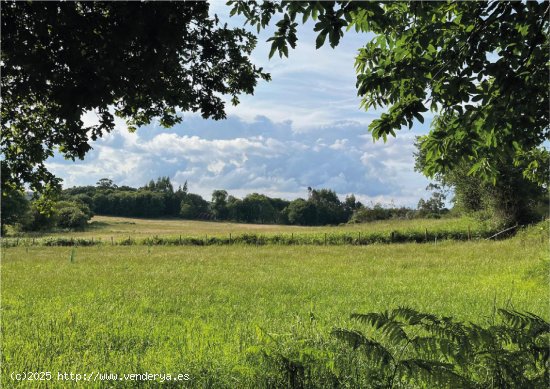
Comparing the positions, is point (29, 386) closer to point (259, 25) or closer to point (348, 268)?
point (259, 25)

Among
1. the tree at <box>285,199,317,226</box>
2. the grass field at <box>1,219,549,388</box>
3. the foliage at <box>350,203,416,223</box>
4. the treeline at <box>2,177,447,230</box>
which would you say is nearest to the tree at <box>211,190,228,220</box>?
the treeline at <box>2,177,447,230</box>

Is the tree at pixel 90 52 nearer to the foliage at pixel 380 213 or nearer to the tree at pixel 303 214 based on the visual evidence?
the foliage at pixel 380 213

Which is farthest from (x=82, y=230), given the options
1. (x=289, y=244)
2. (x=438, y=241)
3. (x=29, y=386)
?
(x=29, y=386)

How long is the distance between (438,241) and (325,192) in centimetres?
11723

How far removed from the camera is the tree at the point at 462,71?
4.86 meters

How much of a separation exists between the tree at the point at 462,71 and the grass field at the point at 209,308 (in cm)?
265

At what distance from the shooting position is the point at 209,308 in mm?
11078

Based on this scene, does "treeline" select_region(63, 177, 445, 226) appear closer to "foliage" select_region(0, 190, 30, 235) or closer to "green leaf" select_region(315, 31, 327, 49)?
"foliage" select_region(0, 190, 30, 235)

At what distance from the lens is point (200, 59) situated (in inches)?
261

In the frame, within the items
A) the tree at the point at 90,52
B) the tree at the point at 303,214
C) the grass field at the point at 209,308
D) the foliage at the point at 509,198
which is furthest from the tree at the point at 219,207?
the tree at the point at 90,52

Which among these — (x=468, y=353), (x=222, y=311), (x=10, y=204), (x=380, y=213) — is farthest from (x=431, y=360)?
(x=380, y=213)

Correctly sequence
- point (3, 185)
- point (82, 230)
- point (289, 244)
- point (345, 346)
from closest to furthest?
point (345, 346), point (3, 185), point (289, 244), point (82, 230)

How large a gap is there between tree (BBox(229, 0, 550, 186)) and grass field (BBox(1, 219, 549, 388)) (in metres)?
2.65

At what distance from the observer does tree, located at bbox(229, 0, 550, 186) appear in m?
4.86
